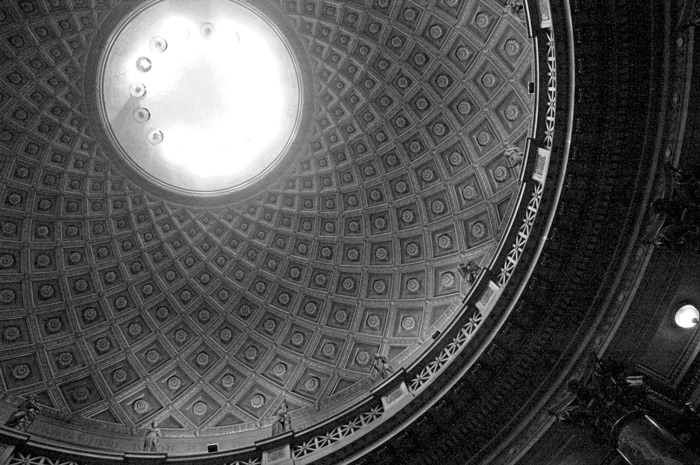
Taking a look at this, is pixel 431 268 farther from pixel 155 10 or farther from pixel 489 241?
pixel 155 10

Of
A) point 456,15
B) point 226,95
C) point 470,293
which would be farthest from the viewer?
point 226,95

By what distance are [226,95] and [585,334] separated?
20.6 meters

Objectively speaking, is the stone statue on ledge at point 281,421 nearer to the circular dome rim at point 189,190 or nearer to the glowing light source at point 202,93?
the circular dome rim at point 189,190

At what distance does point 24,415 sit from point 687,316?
21.5 meters

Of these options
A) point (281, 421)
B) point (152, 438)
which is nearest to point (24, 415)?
point (152, 438)

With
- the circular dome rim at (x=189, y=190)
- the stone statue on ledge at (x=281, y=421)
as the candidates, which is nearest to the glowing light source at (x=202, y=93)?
the circular dome rim at (x=189, y=190)

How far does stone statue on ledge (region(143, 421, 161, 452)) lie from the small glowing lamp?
17826 mm

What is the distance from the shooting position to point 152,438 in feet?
70.5

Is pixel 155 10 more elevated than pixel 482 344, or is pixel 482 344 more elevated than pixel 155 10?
pixel 155 10

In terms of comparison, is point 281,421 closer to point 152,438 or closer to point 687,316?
point 152,438

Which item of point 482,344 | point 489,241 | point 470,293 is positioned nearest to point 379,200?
point 489,241

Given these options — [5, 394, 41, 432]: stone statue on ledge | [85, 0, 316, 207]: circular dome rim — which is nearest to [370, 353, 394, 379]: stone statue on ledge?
[85, 0, 316, 207]: circular dome rim

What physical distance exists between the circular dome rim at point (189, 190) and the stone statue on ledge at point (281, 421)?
32.2ft

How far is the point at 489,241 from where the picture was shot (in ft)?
71.6
